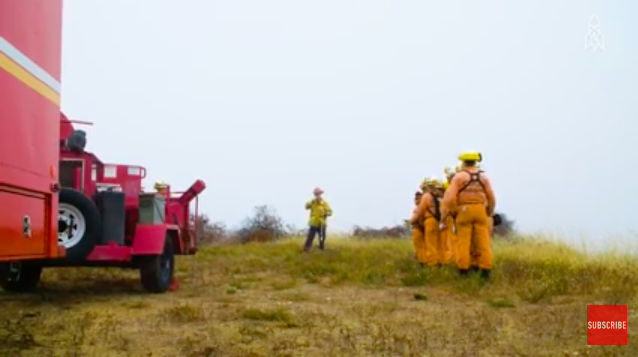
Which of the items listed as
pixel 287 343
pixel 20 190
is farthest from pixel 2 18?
pixel 287 343

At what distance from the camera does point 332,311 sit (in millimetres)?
7883

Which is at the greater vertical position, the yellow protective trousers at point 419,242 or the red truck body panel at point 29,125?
the red truck body panel at point 29,125

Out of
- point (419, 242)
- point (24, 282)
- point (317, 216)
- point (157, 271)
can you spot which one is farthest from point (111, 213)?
point (317, 216)

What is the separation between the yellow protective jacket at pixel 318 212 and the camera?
19344mm

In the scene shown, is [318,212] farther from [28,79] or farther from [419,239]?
[28,79]

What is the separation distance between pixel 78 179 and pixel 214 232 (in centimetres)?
2202

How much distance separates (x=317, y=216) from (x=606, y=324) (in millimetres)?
12964

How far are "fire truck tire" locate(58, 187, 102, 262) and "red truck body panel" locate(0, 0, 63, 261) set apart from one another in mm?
2595

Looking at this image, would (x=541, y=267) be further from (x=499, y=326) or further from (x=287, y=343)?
(x=287, y=343)

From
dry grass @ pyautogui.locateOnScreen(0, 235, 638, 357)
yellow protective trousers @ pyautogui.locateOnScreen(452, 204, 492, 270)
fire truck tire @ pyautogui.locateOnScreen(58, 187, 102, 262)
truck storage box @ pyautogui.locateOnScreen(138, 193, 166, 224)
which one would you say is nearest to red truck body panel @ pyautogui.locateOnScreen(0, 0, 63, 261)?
dry grass @ pyautogui.locateOnScreen(0, 235, 638, 357)

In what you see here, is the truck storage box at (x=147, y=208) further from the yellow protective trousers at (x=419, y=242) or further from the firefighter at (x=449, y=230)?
the yellow protective trousers at (x=419, y=242)

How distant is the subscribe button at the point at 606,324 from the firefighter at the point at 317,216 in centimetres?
1203

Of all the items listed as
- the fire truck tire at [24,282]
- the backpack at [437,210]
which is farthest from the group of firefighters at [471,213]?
the fire truck tire at [24,282]

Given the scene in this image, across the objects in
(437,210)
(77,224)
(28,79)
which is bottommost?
(77,224)
